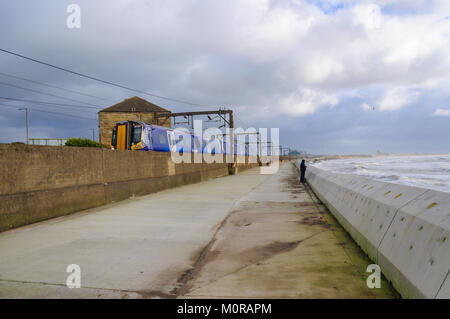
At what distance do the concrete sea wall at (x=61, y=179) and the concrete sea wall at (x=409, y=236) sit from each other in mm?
6685

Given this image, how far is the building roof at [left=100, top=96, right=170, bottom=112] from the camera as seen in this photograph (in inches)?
1703

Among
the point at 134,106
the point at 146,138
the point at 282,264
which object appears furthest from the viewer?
the point at 134,106

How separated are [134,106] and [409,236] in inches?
1740

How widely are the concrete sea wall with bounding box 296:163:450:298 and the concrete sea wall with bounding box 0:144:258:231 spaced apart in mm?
6685

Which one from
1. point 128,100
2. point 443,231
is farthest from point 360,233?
point 128,100

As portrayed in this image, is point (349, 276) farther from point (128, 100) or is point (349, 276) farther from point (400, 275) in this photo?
point (128, 100)

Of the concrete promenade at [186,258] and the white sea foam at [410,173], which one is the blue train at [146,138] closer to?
the concrete promenade at [186,258]

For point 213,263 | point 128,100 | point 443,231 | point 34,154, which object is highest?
point 128,100

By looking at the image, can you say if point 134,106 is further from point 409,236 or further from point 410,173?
point 409,236

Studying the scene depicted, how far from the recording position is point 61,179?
777 cm

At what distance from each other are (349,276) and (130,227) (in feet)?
15.0

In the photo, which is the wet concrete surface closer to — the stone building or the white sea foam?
the white sea foam

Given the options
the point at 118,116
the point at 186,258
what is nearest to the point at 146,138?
the point at 186,258
